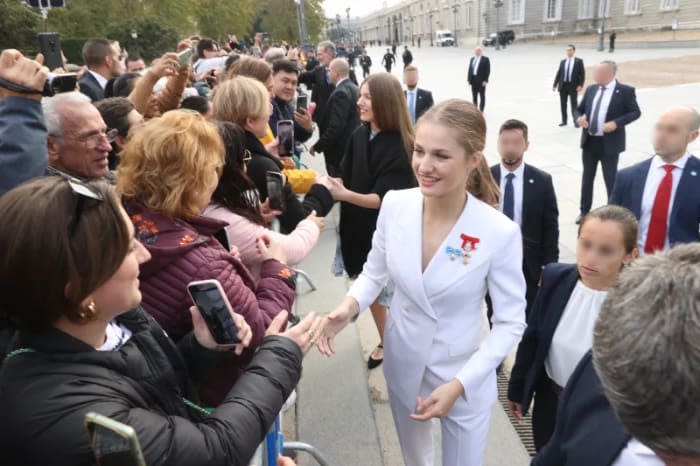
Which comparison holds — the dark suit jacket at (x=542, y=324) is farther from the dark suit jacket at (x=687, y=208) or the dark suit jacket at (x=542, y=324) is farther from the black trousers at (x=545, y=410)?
the dark suit jacket at (x=687, y=208)

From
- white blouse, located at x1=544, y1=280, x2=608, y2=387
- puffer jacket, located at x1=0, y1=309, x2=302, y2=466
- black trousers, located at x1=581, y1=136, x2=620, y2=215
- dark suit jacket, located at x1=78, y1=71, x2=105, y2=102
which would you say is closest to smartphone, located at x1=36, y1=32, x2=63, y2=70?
dark suit jacket, located at x1=78, y1=71, x2=105, y2=102

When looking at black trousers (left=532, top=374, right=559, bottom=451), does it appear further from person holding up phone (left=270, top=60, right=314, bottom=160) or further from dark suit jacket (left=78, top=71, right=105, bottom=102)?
dark suit jacket (left=78, top=71, right=105, bottom=102)

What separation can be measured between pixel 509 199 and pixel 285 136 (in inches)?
70.1

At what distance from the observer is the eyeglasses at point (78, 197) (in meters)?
1.11

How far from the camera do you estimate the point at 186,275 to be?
166 cm

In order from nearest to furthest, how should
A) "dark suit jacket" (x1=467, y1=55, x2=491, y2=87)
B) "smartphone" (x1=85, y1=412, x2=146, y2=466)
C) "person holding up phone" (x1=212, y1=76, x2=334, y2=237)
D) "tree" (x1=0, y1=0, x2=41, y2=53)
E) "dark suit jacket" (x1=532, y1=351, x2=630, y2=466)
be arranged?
"smartphone" (x1=85, y1=412, x2=146, y2=466)
"dark suit jacket" (x1=532, y1=351, x2=630, y2=466)
"person holding up phone" (x1=212, y1=76, x2=334, y2=237)
"dark suit jacket" (x1=467, y1=55, x2=491, y2=87)
"tree" (x1=0, y1=0, x2=41, y2=53)

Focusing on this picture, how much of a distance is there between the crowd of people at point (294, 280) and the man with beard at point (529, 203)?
0.05ft

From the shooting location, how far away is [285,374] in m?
1.49

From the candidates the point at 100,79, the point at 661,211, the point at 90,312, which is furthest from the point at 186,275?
the point at 100,79

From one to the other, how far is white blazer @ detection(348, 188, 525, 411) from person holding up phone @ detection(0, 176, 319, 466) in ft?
3.06

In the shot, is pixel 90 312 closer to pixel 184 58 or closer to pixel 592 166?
pixel 184 58

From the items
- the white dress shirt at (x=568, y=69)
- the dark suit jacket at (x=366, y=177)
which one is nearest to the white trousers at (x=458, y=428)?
the dark suit jacket at (x=366, y=177)

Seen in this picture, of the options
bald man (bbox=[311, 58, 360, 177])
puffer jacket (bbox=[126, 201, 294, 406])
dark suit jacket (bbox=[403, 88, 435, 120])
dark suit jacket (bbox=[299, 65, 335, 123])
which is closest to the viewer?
puffer jacket (bbox=[126, 201, 294, 406])

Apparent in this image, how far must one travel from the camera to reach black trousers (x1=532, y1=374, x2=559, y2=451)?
243 centimetres
